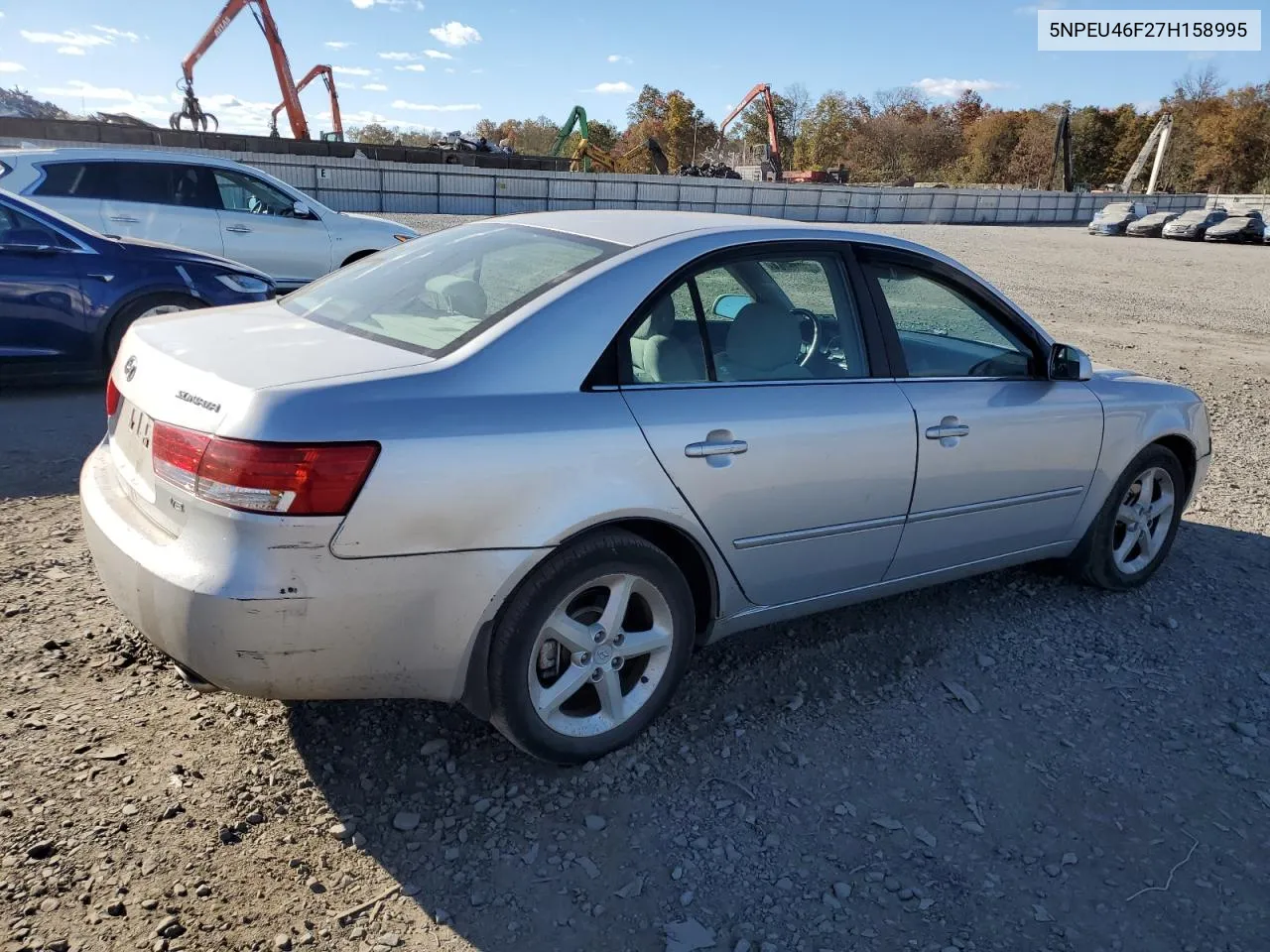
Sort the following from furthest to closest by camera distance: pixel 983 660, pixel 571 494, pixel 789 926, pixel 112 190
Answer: pixel 112 190 < pixel 983 660 < pixel 571 494 < pixel 789 926

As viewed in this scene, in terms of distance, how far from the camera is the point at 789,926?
2.34m

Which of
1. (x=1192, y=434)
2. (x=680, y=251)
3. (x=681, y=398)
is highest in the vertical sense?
(x=680, y=251)

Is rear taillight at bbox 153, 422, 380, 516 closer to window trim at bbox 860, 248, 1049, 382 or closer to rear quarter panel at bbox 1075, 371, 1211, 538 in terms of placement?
window trim at bbox 860, 248, 1049, 382

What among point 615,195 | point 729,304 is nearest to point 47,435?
point 729,304

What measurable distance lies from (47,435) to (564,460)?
460cm

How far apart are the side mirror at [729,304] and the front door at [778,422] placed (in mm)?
13

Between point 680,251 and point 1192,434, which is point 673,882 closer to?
point 680,251

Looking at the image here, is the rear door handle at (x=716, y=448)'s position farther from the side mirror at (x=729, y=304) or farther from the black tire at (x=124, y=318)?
the black tire at (x=124, y=318)

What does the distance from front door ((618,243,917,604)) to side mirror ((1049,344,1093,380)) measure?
923 mm

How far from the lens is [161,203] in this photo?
8688mm

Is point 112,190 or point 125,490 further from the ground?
point 112,190

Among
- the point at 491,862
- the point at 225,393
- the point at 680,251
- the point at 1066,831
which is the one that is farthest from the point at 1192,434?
the point at 225,393

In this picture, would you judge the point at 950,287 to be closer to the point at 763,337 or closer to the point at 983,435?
the point at 983,435

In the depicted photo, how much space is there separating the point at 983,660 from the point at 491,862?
7.12ft
